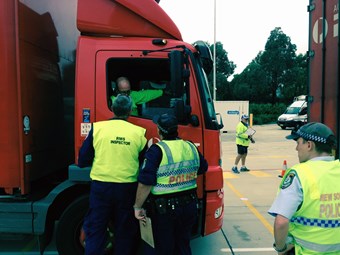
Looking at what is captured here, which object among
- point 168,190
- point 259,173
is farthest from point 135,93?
point 259,173

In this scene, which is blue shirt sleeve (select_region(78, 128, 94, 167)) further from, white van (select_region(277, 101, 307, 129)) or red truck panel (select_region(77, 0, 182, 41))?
white van (select_region(277, 101, 307, 129))

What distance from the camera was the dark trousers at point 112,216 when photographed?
10.9 ft

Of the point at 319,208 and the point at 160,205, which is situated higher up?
the point at 319,208

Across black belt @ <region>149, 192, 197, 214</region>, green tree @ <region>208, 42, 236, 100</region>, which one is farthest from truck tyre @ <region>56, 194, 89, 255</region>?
green tree @ <region>208, 42, 236, 100</region>

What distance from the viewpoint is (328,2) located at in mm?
4270

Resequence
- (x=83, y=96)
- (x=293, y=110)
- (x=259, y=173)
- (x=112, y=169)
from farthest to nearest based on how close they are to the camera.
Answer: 1. (x=293, y=110)
2. (x=259, y=173)
3. (x=83, y=96)
4. (x=112, y=169)

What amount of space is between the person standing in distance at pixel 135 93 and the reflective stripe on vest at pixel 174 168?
877 millimetres

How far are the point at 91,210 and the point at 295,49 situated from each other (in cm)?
5643

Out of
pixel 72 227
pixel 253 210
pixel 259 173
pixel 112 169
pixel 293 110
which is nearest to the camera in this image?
pixel 112 169

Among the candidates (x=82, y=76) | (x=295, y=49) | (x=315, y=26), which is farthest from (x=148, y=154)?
(x=295, y=49)

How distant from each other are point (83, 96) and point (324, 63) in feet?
9.69

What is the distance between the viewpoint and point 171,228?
3.09 m

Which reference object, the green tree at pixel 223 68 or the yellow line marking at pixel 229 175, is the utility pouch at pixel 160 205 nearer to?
the yellow line marking at pixel 229 175

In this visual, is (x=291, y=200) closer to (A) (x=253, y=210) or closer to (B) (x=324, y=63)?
(B) (x=324, y=63)
